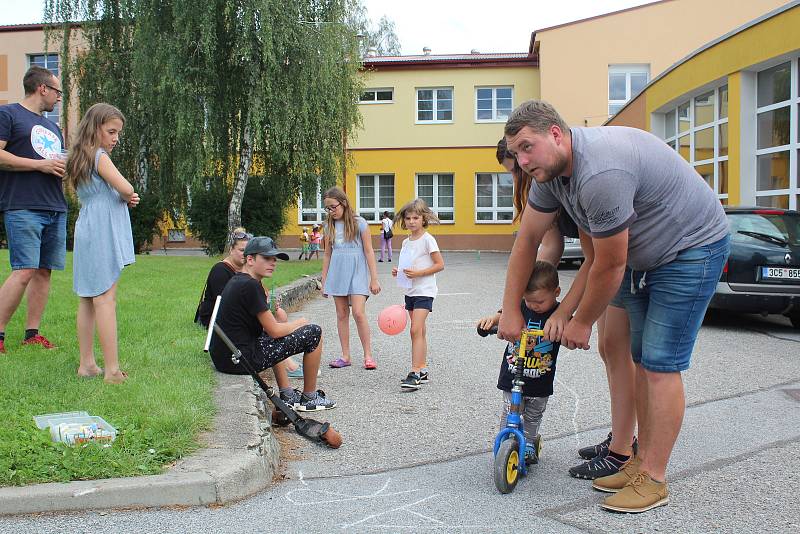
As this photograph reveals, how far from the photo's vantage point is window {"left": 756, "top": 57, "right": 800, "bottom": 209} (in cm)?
1429

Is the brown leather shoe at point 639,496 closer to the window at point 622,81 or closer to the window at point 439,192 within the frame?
the window at point 622,81

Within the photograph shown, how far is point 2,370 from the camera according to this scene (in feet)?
18.1

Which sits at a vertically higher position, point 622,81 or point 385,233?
point 622,81

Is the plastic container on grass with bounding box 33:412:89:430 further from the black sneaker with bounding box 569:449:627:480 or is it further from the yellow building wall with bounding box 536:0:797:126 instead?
the yellow building wall with bounding box 536:0:797:126

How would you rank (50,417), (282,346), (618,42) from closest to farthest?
(50,417), (282,346), (618,42)

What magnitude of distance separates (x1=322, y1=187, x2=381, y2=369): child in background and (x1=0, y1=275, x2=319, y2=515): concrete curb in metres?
3.07

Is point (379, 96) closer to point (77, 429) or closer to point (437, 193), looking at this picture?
point (437, 193)

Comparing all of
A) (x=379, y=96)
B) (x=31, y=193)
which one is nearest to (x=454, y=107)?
(x=379, y=96)

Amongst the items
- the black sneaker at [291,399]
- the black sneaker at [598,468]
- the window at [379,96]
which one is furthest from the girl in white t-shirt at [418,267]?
the window at [379,96]

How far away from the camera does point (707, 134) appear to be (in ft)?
59.7

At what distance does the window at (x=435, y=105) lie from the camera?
1423 inches

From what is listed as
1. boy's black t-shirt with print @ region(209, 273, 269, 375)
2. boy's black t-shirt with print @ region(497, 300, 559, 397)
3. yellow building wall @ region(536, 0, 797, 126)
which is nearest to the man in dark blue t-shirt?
boy's black t-shirt with print @ region(209, 273, 269, 375)

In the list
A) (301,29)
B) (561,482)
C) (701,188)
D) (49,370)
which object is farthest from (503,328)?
(301,29)

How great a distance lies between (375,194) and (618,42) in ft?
40.1
